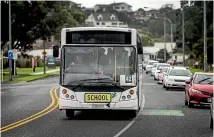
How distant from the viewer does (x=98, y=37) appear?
18.8 metres

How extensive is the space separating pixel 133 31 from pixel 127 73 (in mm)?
1297

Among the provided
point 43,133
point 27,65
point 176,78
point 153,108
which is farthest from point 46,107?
point 27,65

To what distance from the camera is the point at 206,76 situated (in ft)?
80.7

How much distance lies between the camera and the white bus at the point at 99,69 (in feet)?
60.0

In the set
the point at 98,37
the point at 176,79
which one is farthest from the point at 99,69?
the point at 176,79

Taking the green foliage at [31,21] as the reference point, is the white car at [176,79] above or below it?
below

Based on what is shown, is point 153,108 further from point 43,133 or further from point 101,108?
point 43,133

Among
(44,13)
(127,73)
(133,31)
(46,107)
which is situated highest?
(44,13)

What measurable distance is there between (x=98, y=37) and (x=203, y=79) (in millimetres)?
6961

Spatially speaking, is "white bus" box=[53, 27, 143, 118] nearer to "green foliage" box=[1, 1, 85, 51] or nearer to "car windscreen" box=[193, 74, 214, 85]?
"car windscreen" box=[193, 74, 214, 85]

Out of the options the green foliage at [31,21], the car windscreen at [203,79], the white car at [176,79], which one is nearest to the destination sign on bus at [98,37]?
the car windscreen at [203,79]

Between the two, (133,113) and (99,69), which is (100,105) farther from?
(133,113)

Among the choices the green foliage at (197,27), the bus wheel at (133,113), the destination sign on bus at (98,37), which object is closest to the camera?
the destination sign on bus at (98,37)

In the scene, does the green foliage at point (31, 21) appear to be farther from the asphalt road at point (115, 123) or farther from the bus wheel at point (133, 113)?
the bus wheel at point (133, 113)
